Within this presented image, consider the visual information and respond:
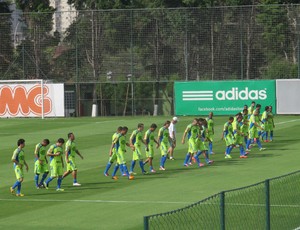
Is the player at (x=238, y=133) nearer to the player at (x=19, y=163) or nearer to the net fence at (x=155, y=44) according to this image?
the player at (x=19, y=163)

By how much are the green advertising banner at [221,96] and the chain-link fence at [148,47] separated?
3.47 metres

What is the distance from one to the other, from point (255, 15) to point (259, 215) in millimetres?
51525

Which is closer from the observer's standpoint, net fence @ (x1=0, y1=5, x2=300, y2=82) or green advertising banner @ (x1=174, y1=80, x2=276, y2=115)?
green advertising banner @ (x1=174, y1=80, x2=276, y2=115)

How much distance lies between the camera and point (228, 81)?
66.8 metres

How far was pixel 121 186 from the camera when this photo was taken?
106 ft

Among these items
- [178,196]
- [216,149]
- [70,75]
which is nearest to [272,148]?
[216,149]

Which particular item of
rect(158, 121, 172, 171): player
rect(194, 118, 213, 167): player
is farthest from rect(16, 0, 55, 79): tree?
rect(158, 121, 172, 171): player

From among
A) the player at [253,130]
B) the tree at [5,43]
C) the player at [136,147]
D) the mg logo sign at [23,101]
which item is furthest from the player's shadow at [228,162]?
the tree at [5,43]

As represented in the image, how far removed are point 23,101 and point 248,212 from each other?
48.7m

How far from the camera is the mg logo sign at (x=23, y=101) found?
7031 centimetres

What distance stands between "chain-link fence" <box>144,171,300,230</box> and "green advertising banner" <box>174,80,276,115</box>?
119ft

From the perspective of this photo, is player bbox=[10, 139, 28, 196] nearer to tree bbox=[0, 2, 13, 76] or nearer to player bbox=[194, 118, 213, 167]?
player bbox=[194, 118, 213, 167]

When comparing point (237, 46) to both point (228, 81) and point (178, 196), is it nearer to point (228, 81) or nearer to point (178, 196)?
point (228, 81)

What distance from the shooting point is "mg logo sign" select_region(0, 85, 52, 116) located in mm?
70312
